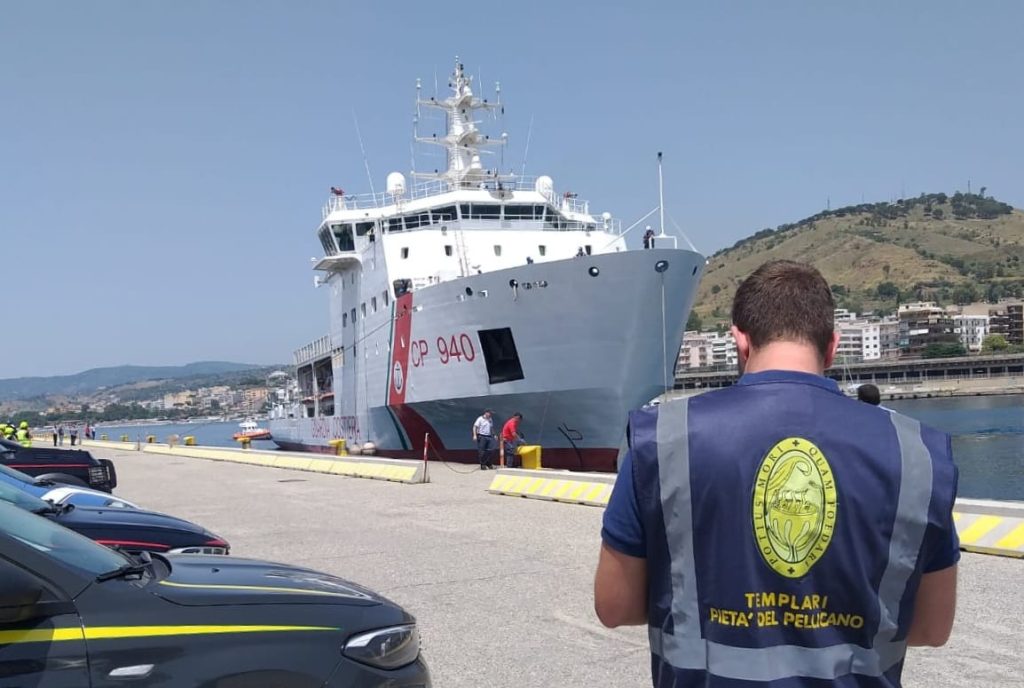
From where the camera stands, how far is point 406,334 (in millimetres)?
22438

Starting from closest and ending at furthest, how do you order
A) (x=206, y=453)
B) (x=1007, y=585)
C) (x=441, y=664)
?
1. (x=441, y=664)
2. (x=1007, y=585)
3. (x=206, y=453)

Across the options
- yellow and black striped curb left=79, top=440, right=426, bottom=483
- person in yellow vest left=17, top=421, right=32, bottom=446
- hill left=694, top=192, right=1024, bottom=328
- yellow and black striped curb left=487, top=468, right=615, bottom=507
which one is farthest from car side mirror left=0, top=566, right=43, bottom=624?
hill left=694, top=192, right=1024, bottom=328

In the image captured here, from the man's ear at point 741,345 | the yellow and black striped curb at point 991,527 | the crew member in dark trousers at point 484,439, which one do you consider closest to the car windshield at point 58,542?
the man's ear at point 741,345

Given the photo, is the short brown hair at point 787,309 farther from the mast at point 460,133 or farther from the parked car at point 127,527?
the mast at point 460,133

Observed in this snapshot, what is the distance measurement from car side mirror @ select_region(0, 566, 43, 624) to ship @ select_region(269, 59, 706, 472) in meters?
16.2

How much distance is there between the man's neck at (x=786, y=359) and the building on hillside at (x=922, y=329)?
5147 inches

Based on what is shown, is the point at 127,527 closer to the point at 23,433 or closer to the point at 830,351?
the point at 830,351

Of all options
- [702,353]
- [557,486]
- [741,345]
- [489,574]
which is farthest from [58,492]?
[702,353]

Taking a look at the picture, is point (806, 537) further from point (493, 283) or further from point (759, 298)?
point (493, 283)

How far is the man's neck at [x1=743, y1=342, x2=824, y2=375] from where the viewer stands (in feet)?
5.99

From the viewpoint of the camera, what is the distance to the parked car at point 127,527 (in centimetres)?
531

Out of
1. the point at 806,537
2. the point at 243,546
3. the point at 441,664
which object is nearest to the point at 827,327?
the point at 806,537

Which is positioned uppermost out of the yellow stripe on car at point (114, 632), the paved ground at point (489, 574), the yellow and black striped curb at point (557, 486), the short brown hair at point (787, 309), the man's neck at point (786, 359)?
the short brown hair at point (787, 309)

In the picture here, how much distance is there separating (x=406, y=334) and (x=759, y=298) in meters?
20.8
